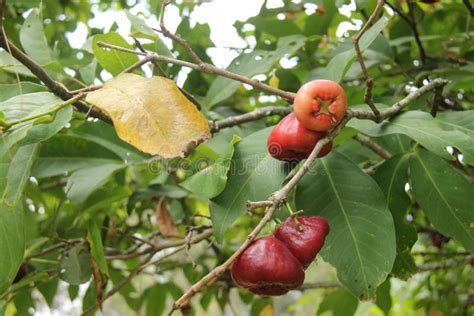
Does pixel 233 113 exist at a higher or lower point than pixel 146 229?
higher

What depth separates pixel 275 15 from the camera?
208 centimetres

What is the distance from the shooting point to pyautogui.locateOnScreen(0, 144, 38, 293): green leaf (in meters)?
1.14

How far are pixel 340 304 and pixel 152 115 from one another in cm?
136

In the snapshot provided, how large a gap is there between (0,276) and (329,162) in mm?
700

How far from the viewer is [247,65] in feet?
5.59

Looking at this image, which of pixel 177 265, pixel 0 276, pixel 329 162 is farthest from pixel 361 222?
pixel 177 265

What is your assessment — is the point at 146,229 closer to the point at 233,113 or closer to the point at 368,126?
Answer: the point at 233,113

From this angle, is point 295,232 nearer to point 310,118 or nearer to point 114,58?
point 310,118

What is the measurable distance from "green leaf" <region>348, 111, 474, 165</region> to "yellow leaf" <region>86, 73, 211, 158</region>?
38cm

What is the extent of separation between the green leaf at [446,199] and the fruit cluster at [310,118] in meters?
0.34

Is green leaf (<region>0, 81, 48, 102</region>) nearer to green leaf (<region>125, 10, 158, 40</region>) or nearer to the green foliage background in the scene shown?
the green foliage background

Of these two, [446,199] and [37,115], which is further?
[446,199]

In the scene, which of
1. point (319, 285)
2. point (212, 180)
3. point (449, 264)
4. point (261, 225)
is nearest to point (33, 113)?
point (212, 180)

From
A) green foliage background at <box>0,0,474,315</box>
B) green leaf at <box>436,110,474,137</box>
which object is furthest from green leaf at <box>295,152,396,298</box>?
green leaf at <box>436,110,474,137</box>
